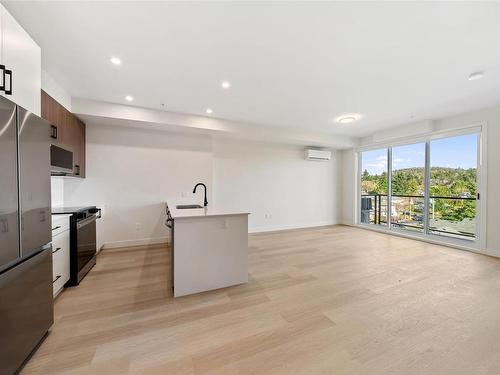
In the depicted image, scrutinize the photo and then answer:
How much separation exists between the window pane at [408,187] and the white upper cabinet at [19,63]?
6662 mm

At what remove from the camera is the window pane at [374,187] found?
5.82 meters

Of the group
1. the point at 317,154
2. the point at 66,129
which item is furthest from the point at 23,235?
the point at 317,154

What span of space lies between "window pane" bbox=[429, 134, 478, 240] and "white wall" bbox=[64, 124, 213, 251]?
5.43m

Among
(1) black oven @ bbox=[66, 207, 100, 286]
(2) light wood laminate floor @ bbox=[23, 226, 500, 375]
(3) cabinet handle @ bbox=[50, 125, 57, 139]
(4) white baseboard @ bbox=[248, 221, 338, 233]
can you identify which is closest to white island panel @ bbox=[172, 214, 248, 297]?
(2) light wood laminate floor @ bbox=[23, 226, 500, 375]

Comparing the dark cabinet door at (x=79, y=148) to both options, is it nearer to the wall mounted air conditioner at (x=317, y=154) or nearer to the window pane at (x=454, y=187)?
the wall mounted air conditioner at (x=317, y=154)

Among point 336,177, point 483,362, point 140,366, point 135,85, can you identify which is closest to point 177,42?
point 135,85

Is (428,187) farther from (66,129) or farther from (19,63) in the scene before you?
(66,129)

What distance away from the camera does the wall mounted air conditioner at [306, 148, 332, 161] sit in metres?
6.04

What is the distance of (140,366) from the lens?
56.1 inches

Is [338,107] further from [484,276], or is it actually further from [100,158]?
[100,158]

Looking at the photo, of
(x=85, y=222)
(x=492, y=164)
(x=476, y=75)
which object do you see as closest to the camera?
(x=476, y=75)

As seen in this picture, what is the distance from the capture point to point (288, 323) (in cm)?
188

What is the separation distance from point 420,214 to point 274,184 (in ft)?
12.0

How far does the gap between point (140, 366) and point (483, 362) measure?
95.6 inches
